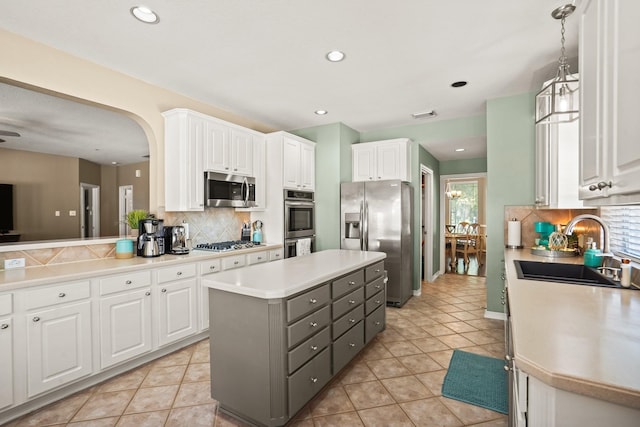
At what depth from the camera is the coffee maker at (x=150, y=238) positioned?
306 centimetres

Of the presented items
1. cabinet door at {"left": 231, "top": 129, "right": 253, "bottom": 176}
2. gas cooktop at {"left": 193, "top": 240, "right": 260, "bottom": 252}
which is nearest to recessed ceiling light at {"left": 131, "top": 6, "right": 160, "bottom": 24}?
cabinet door at {"left": 231, "top": 129, "right": 253, "bottom": 176}

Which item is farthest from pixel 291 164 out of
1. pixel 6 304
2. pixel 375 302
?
pixel 6 304

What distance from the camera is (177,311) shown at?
294cm

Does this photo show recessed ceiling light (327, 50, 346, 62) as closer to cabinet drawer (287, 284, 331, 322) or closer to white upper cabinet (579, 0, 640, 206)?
white upper cabinet (579, 0, 640, 206)

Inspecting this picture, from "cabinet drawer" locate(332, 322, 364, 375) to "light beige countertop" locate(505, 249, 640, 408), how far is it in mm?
1258

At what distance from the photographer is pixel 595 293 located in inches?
64.2

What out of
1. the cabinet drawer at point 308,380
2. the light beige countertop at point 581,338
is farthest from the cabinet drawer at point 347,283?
the light beige countertop at point 581,338

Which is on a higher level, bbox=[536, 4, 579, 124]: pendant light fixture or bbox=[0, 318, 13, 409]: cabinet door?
bbox=[536, 4, 579, 124]: pendant light fixture

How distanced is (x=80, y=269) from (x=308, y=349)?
74.3 inches

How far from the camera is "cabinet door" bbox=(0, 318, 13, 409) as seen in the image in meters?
1.93

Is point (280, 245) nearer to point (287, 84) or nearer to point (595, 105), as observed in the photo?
point (287, 84)

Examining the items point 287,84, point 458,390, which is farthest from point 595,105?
point 287,84

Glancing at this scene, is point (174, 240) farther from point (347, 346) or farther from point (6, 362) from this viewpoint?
point (347, 346)

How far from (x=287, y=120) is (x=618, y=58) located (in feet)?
13.3
